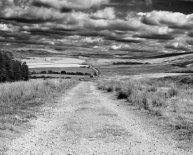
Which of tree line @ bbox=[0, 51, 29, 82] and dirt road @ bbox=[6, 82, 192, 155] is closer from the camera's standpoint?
dirt road @ bbox=[6, 82, 192, 155]

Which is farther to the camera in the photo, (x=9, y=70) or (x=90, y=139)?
(x=9, y=70)

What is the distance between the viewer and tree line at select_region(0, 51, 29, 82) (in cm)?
8738

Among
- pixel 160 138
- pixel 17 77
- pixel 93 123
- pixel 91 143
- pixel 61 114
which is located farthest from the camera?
pixel 17 77

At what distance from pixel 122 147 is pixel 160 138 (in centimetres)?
195

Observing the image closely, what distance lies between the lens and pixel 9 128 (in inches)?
442

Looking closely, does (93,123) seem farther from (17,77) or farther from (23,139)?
(17,77)

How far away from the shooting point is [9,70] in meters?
92.5

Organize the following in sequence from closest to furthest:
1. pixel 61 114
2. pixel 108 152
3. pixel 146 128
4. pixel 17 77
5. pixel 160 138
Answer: pixel 108 152, pixel 160 138, pixel 146 128, pixel 61 114, pixel 17 77

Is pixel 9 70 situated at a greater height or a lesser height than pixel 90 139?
lesser

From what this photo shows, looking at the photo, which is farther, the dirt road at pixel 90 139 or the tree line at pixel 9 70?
the tree line at pixel 9 70

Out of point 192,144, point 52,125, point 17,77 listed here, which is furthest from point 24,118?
point 17,77

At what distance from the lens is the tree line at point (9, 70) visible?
3440 inches

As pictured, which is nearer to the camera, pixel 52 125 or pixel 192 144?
pixel 192 144

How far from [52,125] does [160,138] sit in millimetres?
4481
